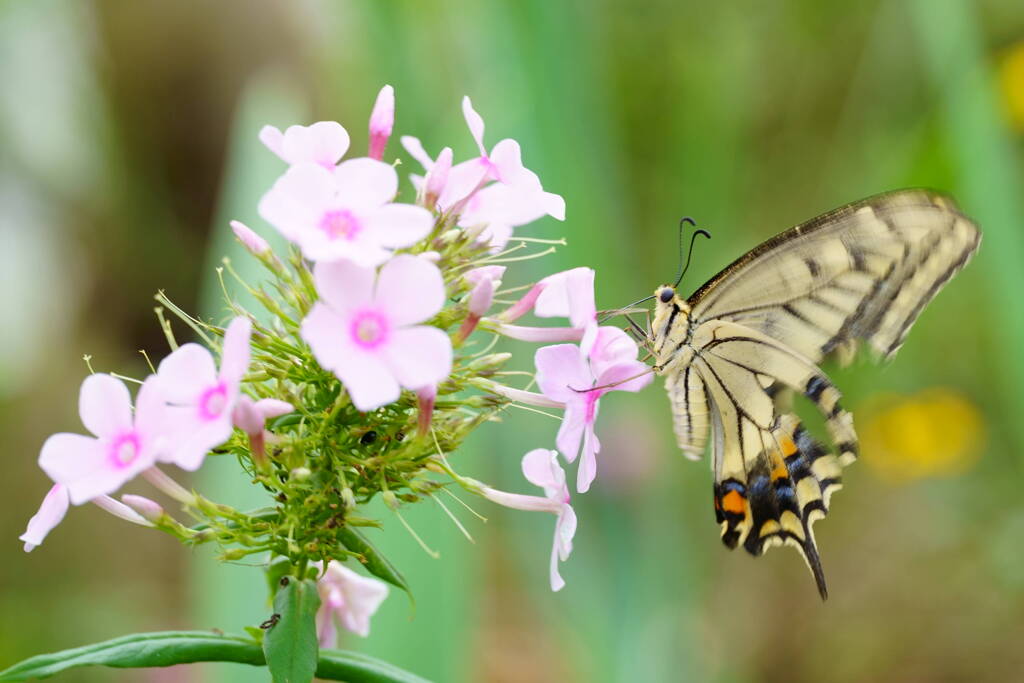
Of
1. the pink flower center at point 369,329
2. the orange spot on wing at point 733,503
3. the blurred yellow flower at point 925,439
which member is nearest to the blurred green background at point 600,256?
the blurred yellow flower at point 925,439

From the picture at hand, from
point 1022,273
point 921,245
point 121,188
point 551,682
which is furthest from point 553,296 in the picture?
point 121,188

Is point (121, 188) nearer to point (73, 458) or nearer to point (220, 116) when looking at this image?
point (220, 116)

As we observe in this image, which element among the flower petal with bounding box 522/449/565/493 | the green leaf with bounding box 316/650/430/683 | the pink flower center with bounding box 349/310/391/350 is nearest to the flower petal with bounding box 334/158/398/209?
the pink flower center with bounding box 349/310/391/350

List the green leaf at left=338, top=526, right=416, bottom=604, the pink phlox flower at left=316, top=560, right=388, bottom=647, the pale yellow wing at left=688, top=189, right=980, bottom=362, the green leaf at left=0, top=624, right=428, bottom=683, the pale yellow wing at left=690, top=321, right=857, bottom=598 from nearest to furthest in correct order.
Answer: the green leaf at left=0, top=624, right=428, bottom=683 < the green leaf at left=338, top=526, right=416, bottom=604 < the pink phlox flower at left=316, top=560, right=388, bottom=647 < the pale yellow wing at left=688, top=189, right=980, bottom=362 < the pale yellow wing at left=690, top=321, right=857, bottom=598

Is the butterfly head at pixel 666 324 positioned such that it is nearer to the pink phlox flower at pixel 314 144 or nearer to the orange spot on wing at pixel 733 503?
the orange spot on wing at pixel 733 503

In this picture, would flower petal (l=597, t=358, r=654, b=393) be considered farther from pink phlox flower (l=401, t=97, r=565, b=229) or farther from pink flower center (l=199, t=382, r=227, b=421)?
pink flower center (l=199, t=382, r=227, b=421)

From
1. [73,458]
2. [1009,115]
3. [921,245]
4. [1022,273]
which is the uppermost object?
[1009,115]
